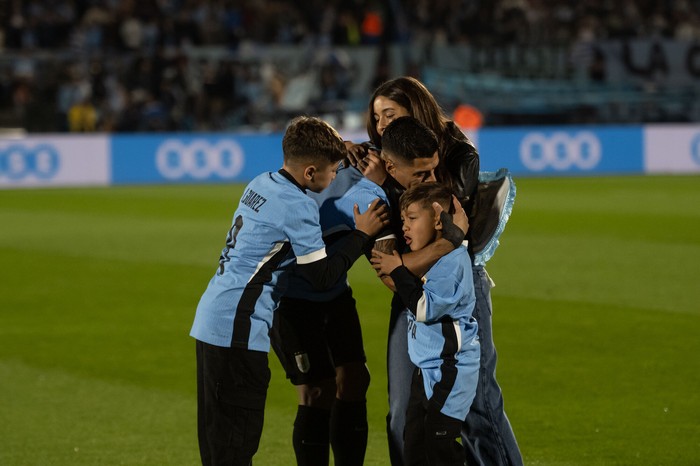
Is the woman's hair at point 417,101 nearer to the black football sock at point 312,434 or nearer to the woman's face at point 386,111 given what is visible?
the woman's face at point 386,111

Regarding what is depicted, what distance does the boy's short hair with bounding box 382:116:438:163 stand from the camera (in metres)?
4.32

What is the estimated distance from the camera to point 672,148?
24609mm

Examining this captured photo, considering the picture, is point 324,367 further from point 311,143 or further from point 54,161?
point 54,161

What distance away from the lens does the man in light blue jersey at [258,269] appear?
4332 millimetres

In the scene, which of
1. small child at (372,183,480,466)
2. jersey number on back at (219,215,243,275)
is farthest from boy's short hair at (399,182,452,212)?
jersey number on back at (219,215,243,275)

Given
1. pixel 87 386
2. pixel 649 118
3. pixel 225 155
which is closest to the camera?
pixel 87 386

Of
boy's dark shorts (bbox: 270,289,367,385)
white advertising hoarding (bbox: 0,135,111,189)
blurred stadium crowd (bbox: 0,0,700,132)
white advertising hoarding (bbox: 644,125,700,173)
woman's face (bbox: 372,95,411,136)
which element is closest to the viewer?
woman's face (bbox: 372,95,411,136)

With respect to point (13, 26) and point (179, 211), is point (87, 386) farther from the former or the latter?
point (13, 26)

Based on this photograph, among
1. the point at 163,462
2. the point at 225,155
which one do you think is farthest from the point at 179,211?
the point at 163,462

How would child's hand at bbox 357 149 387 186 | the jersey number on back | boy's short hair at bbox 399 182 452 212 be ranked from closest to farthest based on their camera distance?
boy's short hair at bbox 399 182 452 212, the jersey number on back, child's hand at bbox 357 149 387 186

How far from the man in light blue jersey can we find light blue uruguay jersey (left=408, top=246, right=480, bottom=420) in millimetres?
307

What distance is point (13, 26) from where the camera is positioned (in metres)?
25.2

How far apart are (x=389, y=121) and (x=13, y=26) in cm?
2217

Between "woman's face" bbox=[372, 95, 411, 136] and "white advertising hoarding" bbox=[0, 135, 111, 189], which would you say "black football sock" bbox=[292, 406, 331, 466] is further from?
"white advertising hoarding" bbox=[0, 135, 111, 189]
